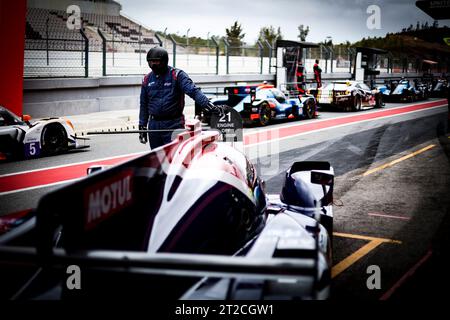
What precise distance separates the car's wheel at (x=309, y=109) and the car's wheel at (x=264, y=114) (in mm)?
2441

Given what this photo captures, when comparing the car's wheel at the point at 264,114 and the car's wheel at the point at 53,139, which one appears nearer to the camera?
the car's wheel at the point at 53,139

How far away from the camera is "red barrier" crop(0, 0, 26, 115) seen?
13.6 metres

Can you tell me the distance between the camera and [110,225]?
7.91ft

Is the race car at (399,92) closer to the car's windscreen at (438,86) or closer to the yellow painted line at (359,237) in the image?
the car's windscreen at (438,86)

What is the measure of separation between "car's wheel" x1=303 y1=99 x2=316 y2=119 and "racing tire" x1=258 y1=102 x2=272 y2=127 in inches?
95.9

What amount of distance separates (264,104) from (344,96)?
6.78 meters

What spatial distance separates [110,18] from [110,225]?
32997 mm

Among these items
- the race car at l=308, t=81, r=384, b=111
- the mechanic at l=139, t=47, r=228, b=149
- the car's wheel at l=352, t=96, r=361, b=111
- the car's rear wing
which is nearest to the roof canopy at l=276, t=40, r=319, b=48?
the race car at l=308, t=81, r=384, b=111

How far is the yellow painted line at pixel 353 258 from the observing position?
15.3ft

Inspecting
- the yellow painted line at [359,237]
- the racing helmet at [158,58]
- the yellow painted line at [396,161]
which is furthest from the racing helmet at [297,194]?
the yellow painted line at [396,161]

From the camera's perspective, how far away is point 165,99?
6.39 metres

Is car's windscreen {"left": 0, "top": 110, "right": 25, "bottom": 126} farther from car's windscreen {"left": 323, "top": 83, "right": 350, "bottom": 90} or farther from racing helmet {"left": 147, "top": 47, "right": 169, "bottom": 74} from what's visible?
car's windscreen {"left": 323, "top": 83, "right": 350, "bottom": 90}

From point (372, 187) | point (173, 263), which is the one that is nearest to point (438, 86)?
point (372, 187)
